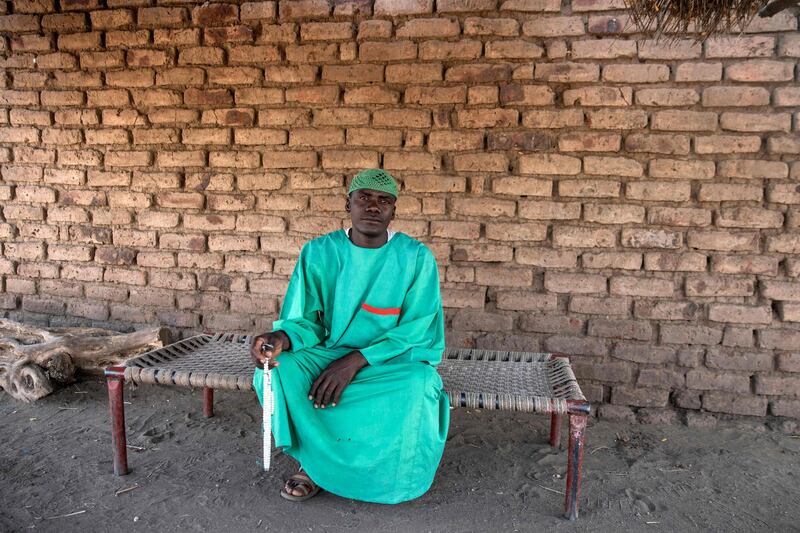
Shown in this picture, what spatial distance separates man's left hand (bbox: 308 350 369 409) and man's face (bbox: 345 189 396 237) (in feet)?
2.10

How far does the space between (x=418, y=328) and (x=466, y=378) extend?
20.3 inches

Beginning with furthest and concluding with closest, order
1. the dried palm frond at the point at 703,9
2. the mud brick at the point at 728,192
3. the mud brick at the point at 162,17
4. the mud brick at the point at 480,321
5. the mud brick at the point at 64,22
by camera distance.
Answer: the mud brick at the point at 64,22 → the mud brick at the point at 162,17 → the mud brick at the point at 480,321 → the mud brick at the point at 728,192 → the dried palm frond at the point at 703,9

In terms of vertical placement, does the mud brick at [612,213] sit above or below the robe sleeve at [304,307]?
above

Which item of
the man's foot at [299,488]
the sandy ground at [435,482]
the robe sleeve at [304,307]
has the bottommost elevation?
the sandy ground at [435,482]

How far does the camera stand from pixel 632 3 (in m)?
2.76

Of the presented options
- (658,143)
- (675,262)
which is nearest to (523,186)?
(658,143)

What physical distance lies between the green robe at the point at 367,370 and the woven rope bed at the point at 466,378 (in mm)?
252

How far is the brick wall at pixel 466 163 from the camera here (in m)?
3.34

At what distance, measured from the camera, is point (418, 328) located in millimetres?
2707

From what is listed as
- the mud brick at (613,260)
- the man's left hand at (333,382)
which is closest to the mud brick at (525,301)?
the mud brick at (613,260)

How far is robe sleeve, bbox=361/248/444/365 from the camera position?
2.64m

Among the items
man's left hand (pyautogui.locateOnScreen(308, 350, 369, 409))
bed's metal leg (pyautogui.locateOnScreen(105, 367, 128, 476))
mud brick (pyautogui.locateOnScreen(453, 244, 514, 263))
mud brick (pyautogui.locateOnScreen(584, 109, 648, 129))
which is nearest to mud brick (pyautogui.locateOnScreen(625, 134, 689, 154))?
mud brick (pyautogui.locateOnScreen(584, 109, 648, 129))

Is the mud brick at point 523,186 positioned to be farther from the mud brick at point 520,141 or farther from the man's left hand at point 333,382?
the man's left hand at point 333,382

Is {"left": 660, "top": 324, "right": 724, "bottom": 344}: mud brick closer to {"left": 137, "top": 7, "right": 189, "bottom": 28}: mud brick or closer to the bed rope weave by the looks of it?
the bed rope weave
